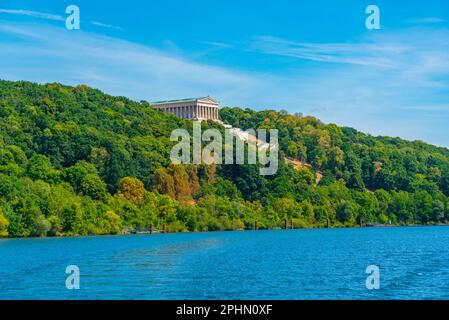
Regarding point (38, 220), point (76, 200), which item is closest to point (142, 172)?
point (76, 200)

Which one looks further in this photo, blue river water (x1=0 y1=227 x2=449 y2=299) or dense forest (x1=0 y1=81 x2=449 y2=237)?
dense forest (x1=0 y1=81 x2=449 y2=237)

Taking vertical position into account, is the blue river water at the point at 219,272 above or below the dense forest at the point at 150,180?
below

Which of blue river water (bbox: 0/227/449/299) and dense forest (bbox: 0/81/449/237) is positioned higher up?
dense forest (bbox: 0/81/449/237)

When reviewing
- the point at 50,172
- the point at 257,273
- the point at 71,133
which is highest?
the point at 71,133

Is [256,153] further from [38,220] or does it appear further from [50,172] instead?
[38,220]
